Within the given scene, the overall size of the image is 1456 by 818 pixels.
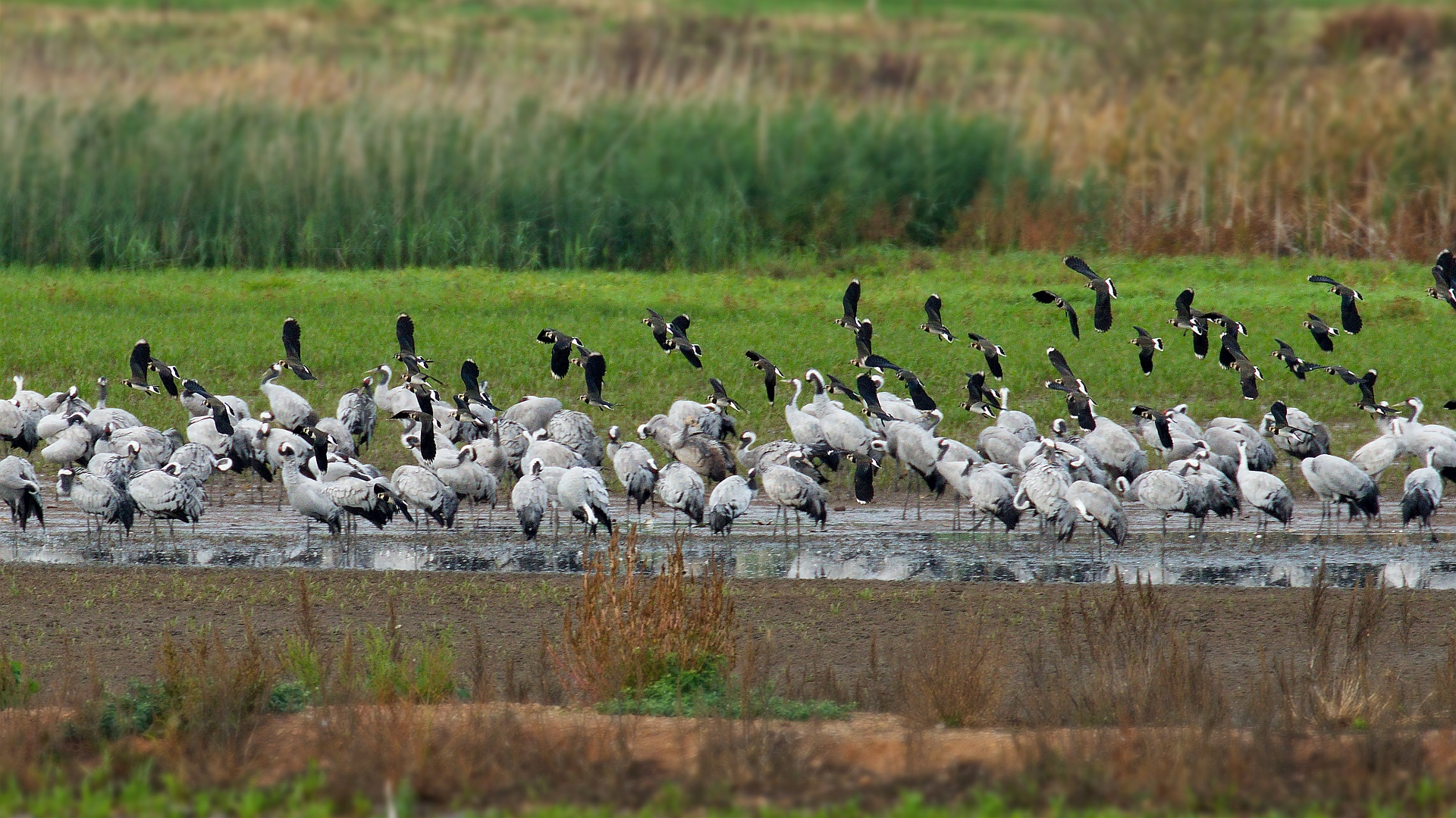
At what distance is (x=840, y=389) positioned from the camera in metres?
16.1

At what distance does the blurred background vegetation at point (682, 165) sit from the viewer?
76.4 ft

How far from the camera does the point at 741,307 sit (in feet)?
67.0

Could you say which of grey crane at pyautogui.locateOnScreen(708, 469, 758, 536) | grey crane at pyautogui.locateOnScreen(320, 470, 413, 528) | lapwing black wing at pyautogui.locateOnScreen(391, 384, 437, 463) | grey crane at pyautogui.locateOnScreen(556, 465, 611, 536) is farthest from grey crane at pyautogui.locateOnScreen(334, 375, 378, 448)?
grey crane at pyautogui.locateOnScreen(708, 469, 758, 536)

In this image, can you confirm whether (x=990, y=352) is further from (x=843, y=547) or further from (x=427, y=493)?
(x=427, y=493)

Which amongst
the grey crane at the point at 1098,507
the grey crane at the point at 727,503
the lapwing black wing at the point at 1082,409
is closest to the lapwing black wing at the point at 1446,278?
the lapwing black wing at the point at 1082,409

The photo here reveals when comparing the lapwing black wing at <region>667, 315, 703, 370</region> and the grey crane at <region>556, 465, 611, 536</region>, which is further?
the lapwing black wing at <region>667, 315, 703, 370</region>

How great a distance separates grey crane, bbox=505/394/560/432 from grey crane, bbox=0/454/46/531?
13.3ft

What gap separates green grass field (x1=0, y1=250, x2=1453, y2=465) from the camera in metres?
17.4

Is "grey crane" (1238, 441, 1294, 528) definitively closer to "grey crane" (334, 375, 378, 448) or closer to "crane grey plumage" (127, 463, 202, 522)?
"grey crane" (334, 375, 378, 448)

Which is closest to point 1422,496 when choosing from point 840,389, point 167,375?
point 840,389

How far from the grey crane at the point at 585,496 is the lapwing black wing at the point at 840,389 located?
2878mm

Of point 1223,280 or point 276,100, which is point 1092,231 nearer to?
point 1223,280

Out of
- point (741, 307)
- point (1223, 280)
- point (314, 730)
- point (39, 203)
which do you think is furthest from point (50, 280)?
point (314, 730)

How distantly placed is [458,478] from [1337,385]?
27.5ft
